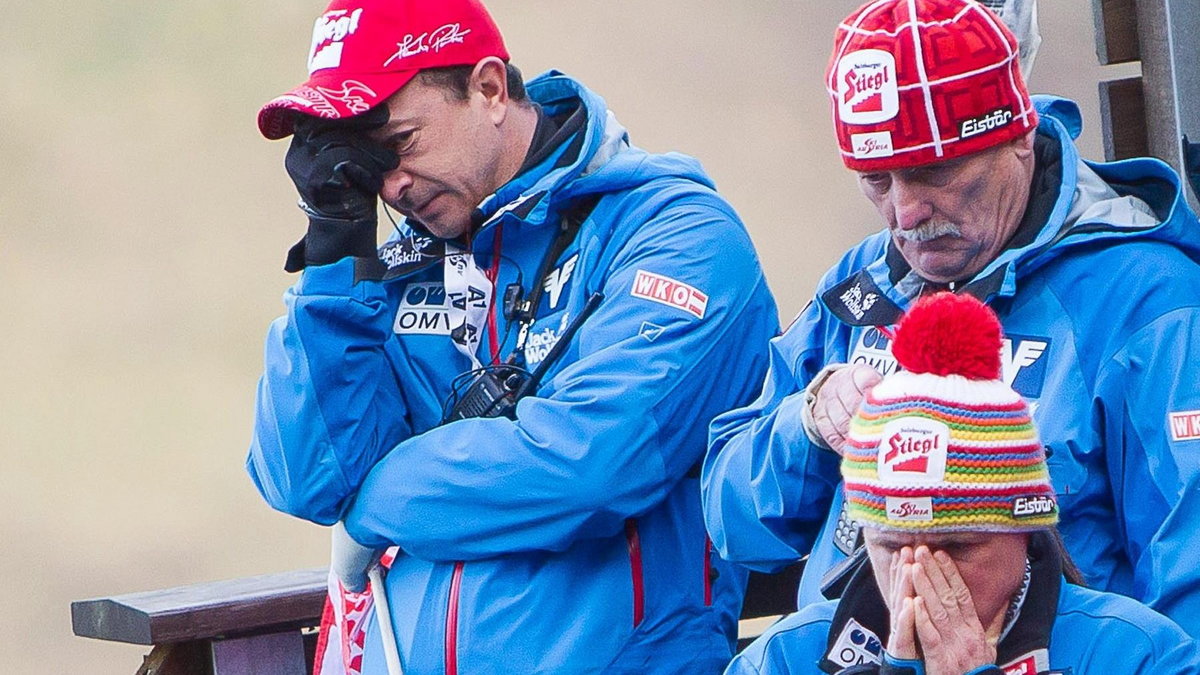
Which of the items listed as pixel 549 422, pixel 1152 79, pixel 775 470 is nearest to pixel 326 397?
pixel 549 422

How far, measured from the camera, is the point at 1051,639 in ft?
5.20

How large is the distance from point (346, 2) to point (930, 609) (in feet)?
3.73

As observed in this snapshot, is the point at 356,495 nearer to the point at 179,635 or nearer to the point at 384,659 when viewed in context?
the point at 384,659

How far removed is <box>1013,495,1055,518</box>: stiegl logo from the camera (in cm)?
155

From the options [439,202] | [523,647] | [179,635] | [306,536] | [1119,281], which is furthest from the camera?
[306,536]

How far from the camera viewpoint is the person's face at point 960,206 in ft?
5.96

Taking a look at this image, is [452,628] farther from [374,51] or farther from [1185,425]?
[1185,425]

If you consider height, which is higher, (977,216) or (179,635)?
(977,216)

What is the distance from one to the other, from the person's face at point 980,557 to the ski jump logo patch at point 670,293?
59cm

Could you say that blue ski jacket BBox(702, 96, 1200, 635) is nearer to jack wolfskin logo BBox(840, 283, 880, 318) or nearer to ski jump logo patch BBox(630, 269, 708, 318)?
jack wolfskin logo BBox(840, 283, 880, 318)

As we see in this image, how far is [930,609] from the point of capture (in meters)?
1.55

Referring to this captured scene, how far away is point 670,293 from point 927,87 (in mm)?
469

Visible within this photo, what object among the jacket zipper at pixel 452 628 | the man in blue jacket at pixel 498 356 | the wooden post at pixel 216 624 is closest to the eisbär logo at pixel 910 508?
the man in blue jacket at pixel 498 356

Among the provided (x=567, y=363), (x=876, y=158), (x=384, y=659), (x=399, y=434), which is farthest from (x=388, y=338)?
(x=876, y=158)
